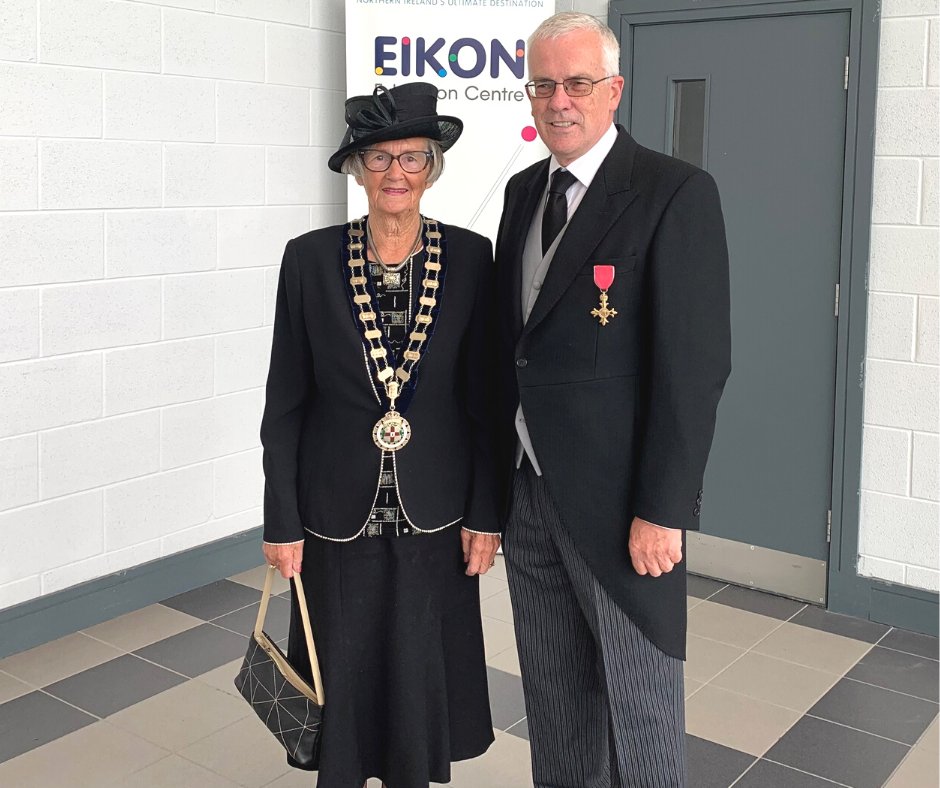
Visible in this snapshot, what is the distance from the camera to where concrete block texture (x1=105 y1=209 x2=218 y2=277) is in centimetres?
358

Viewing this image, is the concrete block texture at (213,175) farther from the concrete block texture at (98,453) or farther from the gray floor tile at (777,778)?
the gray floor tile at (777,778)

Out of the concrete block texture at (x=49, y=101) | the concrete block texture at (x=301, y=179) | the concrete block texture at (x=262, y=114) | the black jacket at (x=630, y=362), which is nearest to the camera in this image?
the black jacket at (x=630, y=362)

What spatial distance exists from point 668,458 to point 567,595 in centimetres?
42

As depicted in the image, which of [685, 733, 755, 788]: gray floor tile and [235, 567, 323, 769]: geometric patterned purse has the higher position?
[235, 567, 323, 769]: geometric patterned purse

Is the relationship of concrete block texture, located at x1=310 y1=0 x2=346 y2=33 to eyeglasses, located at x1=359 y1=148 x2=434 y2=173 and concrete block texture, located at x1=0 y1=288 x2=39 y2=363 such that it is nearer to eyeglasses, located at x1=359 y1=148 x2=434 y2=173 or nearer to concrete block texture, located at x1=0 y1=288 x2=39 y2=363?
concrete block texture, located at x1=0 y1=288 x2=39 y2=363

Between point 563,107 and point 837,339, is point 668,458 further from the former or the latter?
point 837,339

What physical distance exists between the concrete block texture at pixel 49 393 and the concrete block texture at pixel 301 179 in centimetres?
100

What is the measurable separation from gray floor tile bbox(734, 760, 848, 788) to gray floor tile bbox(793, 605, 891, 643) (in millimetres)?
974

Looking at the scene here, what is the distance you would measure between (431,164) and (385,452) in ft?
1.75

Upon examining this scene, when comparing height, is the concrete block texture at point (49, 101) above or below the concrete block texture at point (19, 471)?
above

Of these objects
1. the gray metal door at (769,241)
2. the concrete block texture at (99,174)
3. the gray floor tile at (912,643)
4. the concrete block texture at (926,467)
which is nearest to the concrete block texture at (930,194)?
the gray metal door at (769,241)

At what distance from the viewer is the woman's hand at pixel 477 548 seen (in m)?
2.17

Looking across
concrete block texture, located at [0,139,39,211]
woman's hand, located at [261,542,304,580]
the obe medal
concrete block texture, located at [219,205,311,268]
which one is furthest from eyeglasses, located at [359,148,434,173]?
concrete block texture, located at [219,205,311,268]

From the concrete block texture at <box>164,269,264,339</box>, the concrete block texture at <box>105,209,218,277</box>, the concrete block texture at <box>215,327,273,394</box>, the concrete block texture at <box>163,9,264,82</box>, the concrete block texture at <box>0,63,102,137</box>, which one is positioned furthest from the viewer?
the concrete block texture at <box>215,327,273,394</box>
